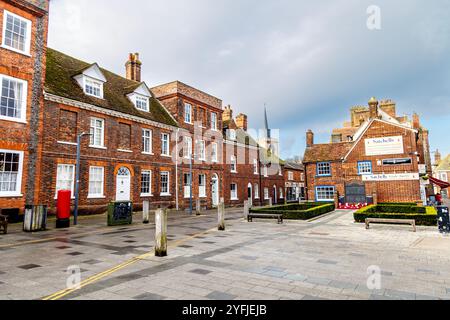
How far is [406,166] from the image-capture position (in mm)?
27375

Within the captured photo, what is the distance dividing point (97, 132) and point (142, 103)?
580cm

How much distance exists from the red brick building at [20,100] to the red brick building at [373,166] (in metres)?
27.2

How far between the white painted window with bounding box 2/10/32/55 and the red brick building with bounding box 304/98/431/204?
2841 cm

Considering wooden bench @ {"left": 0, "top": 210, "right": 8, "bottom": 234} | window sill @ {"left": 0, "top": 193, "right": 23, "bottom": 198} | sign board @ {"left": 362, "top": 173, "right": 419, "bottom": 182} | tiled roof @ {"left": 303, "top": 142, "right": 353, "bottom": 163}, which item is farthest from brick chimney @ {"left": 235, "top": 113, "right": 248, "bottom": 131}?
wooden bench @ {"left": 0, "top": 210, "right": 8, "bottom": 234}

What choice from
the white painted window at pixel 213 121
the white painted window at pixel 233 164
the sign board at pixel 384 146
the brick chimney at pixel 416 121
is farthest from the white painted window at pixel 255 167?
the brick chimney at pixel 416 121

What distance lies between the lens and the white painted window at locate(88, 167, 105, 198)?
19031 millimetres

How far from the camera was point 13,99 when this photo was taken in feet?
50.5

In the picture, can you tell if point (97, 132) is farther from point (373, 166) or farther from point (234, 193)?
point (373, 166)

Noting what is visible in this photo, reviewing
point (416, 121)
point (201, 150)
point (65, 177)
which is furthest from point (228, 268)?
point (416, 121)

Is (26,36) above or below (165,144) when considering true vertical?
above

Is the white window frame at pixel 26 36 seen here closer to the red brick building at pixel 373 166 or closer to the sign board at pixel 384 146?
the red brick building at pixel 373 166

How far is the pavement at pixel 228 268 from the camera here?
198 inches
